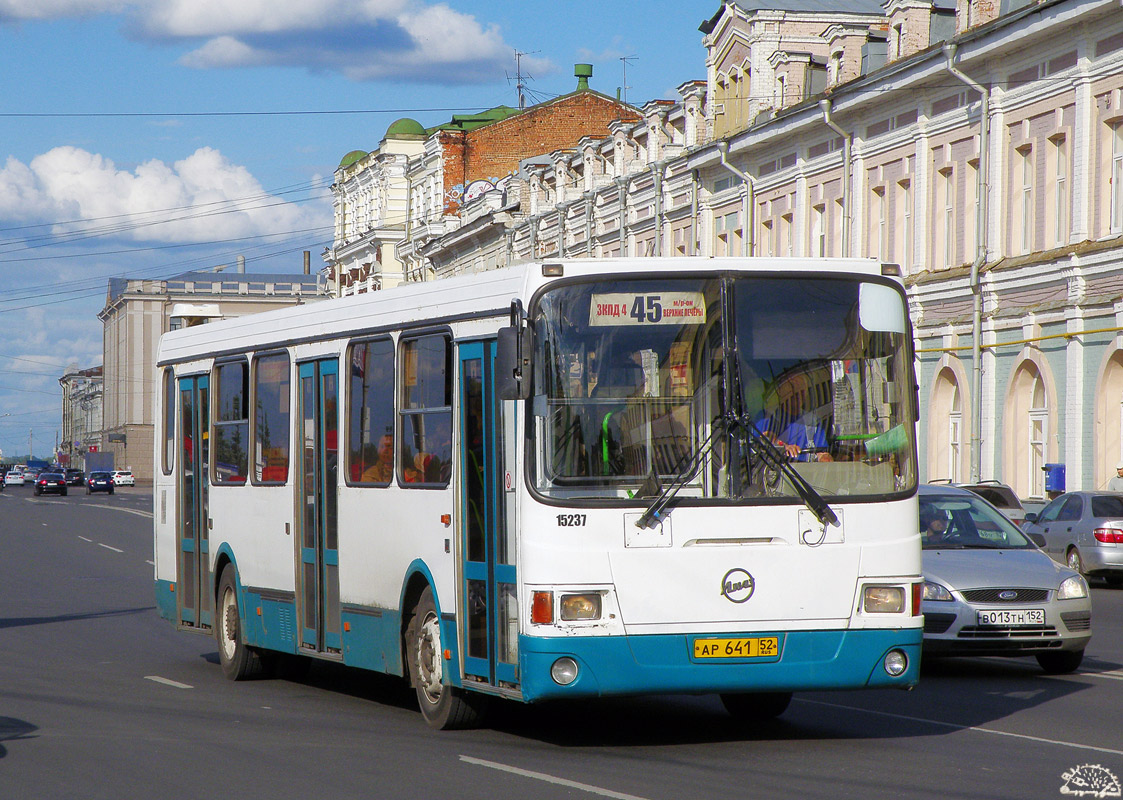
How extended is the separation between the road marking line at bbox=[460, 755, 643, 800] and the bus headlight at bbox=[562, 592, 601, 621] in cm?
81

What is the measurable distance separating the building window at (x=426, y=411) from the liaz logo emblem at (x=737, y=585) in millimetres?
1849

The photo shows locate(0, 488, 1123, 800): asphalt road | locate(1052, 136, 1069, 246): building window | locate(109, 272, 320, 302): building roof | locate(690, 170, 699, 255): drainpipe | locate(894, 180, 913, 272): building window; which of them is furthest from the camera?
locate(109, 272, 320, 302): building roof

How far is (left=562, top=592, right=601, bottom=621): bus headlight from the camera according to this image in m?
9.29

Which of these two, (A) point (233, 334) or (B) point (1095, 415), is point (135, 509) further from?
(A) point (233, 334)

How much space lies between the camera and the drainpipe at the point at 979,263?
35094mm

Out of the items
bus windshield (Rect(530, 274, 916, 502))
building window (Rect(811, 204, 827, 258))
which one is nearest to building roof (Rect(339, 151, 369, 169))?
building window (Rect(811, 204, 827, 258))

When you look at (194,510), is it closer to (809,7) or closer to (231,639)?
(231,639)

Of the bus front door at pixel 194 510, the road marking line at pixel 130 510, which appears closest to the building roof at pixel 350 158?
the road marking line at pixel 130 510

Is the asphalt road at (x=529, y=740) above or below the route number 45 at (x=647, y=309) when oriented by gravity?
below

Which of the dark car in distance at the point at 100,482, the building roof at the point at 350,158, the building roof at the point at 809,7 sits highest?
the building roof at the point at 350,158

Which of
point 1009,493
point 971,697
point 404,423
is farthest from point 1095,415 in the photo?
point 404,423

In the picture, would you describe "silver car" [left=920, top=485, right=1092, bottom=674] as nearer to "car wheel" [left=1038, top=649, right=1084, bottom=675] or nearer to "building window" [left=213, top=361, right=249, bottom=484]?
"car wheel" [left=1038, top=649, right=1084, bottom=675]

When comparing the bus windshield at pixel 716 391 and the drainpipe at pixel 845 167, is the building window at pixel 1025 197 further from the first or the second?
the bus windshield at pixel 716 391

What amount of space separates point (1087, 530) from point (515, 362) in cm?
1890
